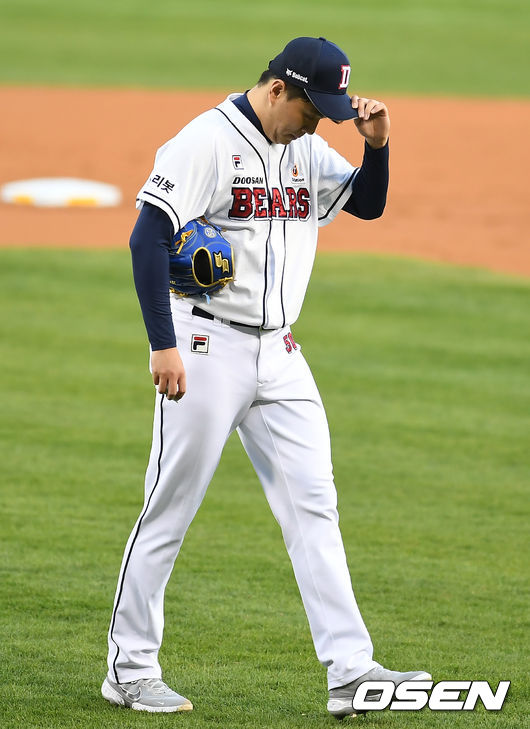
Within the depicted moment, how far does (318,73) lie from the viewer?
158 inches

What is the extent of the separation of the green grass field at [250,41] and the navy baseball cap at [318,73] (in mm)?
25074

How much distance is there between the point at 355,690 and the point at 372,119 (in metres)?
1.83

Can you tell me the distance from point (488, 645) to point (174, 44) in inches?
1319

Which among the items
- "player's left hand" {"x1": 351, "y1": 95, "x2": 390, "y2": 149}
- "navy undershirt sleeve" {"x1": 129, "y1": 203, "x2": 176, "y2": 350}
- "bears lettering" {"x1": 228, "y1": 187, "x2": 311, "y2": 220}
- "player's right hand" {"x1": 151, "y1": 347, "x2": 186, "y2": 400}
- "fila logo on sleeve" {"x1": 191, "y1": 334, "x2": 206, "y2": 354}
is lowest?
"player's right hand" {"x1": 151, "y1": 347, "x2": 186, "y2": 400}

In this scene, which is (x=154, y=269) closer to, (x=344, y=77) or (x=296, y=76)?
(x=296, y=76)

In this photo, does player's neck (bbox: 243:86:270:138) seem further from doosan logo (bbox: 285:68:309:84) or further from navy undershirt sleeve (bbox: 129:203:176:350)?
navy undershirt sleeve (bbox: 129:203:176:350)

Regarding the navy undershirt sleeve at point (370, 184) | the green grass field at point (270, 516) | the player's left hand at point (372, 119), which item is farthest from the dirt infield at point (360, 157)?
the player's left hand at point (372, 119)

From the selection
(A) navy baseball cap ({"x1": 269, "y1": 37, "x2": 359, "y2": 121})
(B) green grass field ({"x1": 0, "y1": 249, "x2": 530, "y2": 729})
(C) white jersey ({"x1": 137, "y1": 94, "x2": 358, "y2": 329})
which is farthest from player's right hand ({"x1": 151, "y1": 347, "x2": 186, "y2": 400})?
(B) green grass field ({"x1": 0, "y1": 249, "x2": 530, "y2": 729})

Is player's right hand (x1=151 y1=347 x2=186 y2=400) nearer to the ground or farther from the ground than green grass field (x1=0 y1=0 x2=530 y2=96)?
nearer to the ground

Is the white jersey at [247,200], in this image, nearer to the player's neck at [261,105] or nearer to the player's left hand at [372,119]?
the player's neck at [261,105]

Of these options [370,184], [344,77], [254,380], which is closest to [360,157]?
[370,184]

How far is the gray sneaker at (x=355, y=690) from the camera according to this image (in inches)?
159

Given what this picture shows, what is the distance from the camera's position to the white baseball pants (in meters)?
4.12

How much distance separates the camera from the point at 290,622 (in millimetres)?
5211
